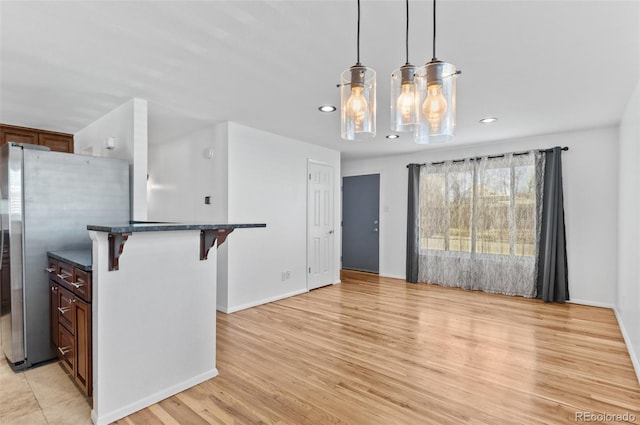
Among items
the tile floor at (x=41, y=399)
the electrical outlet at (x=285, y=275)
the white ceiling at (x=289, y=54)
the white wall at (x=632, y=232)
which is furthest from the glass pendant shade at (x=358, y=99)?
the electrical outlet at (x=285, y=275)

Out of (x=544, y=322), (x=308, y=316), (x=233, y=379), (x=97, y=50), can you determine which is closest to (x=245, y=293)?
(x=308, y=316)

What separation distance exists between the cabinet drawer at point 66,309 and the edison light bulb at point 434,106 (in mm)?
2467

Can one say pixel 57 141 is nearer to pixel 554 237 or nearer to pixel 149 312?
pixel 149 312

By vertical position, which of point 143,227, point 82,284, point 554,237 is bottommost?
point 82,284

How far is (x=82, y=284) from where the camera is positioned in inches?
82.3

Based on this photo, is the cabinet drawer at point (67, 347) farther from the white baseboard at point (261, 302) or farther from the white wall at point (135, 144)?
the white baseboard at point (261, 302)

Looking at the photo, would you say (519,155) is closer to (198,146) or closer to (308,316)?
(308,316)

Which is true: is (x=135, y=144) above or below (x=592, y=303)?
above

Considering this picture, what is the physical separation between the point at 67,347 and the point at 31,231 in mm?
978

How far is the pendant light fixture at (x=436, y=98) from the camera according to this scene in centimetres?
142

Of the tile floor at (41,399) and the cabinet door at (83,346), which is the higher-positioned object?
the cabinet door at (83,346)

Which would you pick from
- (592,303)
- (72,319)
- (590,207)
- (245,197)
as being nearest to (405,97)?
(72,319)

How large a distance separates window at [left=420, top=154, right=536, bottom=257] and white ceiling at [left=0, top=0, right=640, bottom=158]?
51.0 inches

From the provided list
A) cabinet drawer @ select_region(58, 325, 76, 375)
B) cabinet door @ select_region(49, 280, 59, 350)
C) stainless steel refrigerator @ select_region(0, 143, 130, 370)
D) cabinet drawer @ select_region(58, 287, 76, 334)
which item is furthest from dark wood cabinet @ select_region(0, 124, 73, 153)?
cabinet drawer @ select_region(58, 325, 76, 375)
